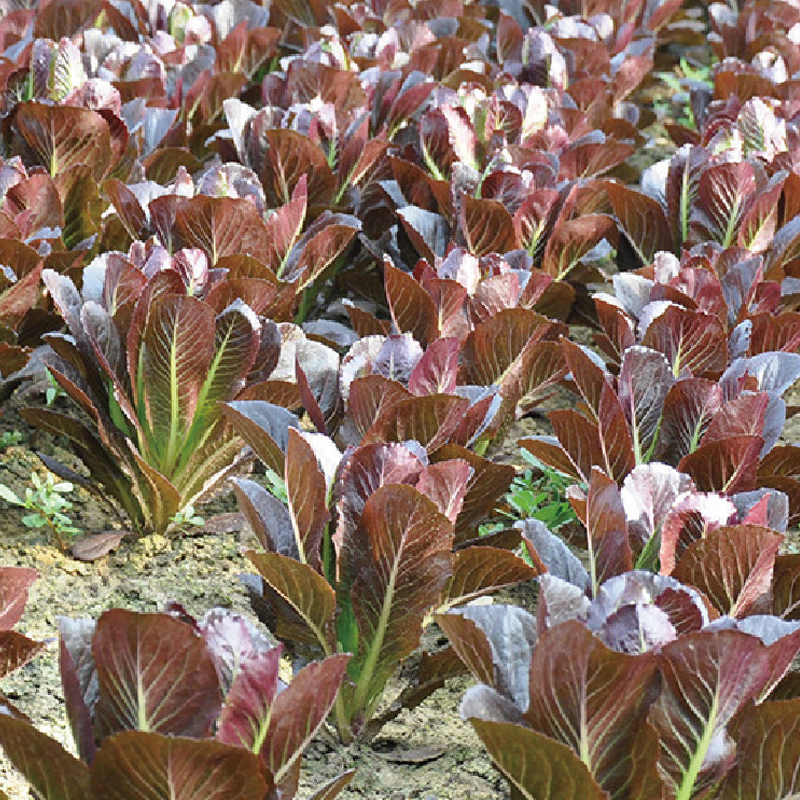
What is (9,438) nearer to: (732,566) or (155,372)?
(155,372)

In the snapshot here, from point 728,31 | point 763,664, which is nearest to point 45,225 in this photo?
point 763,664

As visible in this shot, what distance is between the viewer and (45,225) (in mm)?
2982

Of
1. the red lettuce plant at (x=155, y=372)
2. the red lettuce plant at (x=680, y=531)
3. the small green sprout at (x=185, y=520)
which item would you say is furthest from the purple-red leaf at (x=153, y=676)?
the small green sprout at (x=185, y=520)

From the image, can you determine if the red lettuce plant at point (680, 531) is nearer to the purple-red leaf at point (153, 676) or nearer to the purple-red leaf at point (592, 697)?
the purple-red leaf at point (592, 697)

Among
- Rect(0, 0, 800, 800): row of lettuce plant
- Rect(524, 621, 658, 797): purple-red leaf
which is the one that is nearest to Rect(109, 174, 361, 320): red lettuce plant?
Rect(0, 0, 800, 800): row of lettuce plant

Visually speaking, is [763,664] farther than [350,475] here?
No

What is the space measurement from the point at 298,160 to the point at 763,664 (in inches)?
83.2

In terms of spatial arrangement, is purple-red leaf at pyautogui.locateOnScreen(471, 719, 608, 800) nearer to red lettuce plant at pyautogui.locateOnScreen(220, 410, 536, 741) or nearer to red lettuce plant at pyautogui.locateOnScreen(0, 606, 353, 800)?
red lettuce plant at pyautogui.locateOnScreen(0, 606, 353, 800)

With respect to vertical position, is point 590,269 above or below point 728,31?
below

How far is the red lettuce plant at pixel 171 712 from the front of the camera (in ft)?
4.67

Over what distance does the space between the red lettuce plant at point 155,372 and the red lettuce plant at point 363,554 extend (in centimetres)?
32

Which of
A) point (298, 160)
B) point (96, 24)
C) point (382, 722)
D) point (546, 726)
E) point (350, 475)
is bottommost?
point (382, 722)

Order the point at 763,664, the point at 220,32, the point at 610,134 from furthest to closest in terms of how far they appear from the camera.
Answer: the point at 220,32 → the point at 610,134 → the point at 763,664

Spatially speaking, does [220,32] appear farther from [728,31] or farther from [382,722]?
[382,722]
